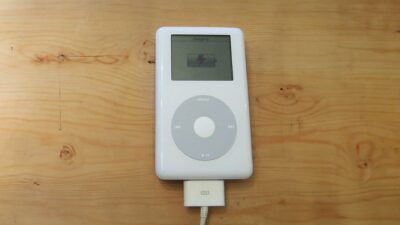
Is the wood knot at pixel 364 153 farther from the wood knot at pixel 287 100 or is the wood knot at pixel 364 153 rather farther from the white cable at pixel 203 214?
the white cable at pixel 203 214

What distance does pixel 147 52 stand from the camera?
60cm

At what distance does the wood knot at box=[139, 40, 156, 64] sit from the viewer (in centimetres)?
60

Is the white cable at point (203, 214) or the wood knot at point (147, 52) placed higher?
the wood knot at point (147, 52)

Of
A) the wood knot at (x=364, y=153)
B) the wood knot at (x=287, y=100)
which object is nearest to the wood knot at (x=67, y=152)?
the wood knot at (x=287, y=100)

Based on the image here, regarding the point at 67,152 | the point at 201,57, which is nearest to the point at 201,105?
the point at 201,57

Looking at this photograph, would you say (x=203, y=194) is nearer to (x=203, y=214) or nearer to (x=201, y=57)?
(x=203, y=214)

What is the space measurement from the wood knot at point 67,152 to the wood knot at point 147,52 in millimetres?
172

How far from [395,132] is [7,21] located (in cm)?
63

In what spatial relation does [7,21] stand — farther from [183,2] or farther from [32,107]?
[183,2]

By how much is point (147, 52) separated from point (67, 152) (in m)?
0.19

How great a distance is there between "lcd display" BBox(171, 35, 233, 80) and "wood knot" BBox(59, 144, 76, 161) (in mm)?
180

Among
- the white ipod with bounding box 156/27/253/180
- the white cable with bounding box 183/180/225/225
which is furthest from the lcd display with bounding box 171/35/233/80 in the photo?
the white cable with bounding box 183/180/225/225

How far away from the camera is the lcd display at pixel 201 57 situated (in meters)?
0.56

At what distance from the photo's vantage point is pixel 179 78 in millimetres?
556
